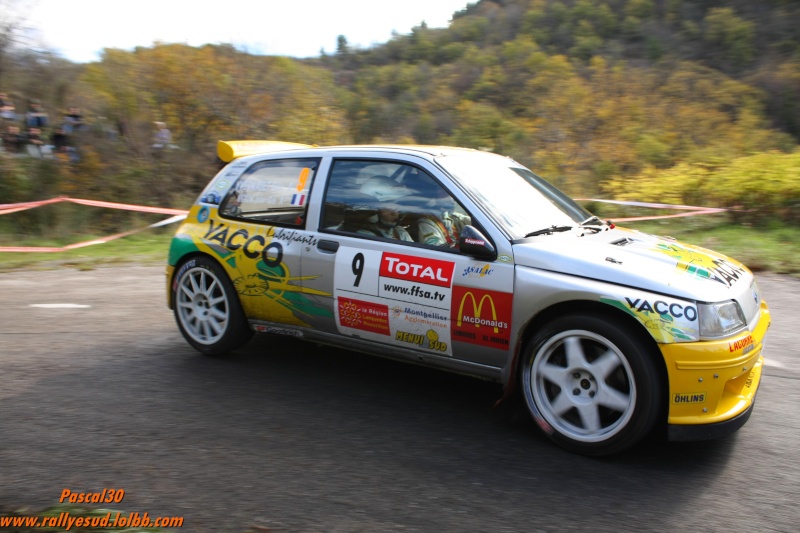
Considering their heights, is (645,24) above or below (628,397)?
above

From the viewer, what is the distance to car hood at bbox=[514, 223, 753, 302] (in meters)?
3.72

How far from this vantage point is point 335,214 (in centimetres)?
484

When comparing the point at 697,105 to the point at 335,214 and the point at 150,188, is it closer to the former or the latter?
the point at 150,188

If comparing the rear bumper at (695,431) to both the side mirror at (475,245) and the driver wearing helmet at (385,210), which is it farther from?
the driver wearing helmet at (385,210)

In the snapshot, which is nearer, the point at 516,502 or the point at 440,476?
the point at 516,502

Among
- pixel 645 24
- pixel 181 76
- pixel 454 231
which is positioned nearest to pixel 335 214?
pixel 454 231

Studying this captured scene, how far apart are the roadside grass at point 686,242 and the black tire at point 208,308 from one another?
524cm

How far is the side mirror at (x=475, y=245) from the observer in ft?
13.4

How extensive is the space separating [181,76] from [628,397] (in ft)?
53.2

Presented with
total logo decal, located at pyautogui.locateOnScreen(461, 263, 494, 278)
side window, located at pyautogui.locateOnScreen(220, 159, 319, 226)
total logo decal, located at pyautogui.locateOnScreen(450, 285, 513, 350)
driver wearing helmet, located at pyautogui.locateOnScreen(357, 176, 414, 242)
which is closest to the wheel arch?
total logo decal, located at pyautogui.locateOnScreen(450, 285, 513, 350)

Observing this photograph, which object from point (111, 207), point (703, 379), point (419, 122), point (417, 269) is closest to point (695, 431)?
point (703, 379)

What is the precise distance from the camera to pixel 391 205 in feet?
15.1

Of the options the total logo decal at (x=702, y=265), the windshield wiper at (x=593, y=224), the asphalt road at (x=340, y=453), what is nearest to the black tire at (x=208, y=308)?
the asphalt road at (x=340, y=453)

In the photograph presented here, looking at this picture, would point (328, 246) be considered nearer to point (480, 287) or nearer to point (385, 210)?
point (385, 210)
